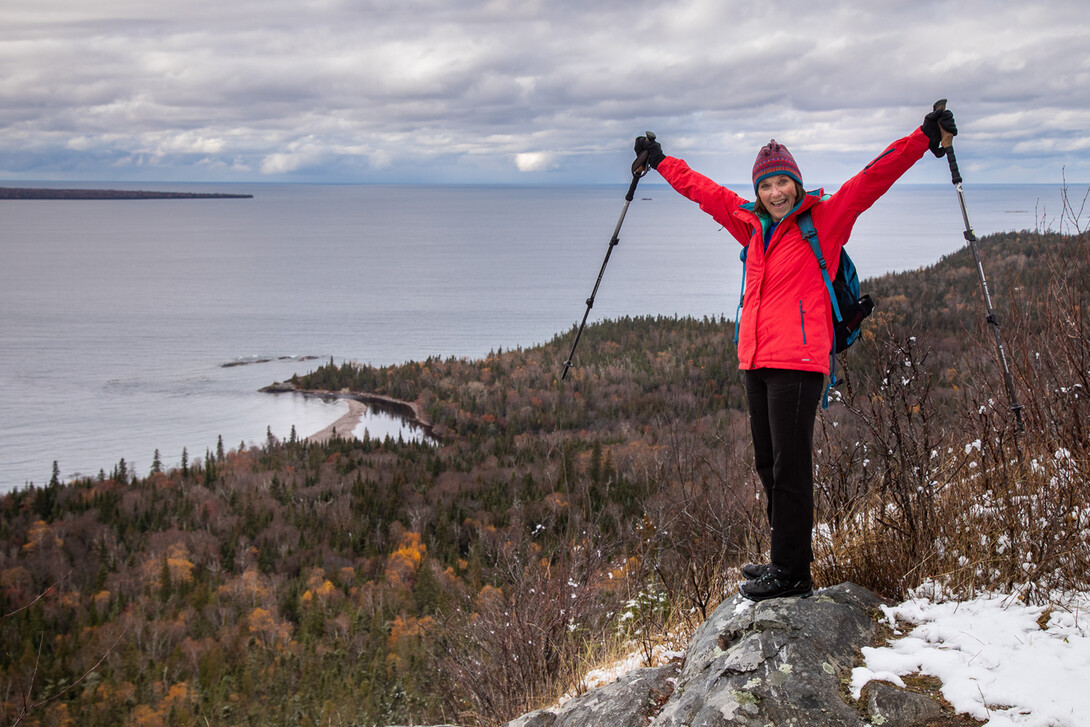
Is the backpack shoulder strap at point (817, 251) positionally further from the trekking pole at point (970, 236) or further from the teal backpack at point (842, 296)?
the trekking pole at point (970, 236)

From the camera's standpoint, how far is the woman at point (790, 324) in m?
4.39

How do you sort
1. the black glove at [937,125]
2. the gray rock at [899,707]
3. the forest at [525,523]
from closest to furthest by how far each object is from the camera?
the gray rock at [899,707] → the black glove at [937,125] → the forest at [525,523]

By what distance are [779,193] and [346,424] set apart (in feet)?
274

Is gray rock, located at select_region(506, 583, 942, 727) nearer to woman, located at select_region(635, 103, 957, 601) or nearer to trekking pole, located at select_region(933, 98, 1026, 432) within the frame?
woman, located at select_region(635, 103, 957, 601)

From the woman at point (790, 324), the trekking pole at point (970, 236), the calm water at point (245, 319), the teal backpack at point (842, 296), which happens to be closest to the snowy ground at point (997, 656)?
the woman at point (790, 324)

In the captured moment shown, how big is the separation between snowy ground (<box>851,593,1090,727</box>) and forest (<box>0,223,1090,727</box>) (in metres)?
0.29

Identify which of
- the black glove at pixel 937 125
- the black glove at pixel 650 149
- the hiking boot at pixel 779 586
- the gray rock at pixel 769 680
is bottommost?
the gray rock at pixel 769 680

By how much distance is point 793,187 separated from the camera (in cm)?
464

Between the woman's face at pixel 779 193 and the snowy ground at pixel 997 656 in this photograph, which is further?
the woman's face at pixel 779 193

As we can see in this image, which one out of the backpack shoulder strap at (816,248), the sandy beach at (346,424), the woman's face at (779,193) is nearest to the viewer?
the backpack shoulder strap at (816,248)

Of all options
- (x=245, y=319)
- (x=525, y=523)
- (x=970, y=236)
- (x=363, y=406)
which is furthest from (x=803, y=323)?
(x=245, y=319)

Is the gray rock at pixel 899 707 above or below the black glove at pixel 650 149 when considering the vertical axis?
below

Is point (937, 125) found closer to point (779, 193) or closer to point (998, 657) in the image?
point (779, 193)

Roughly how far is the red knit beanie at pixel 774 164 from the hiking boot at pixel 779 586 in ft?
7.56
